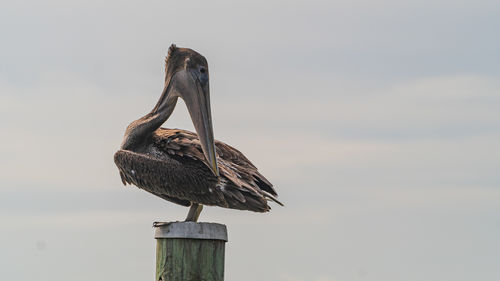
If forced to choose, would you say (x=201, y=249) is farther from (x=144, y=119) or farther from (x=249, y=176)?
(x=144, y=119)

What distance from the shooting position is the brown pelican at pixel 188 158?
7773 millimetres

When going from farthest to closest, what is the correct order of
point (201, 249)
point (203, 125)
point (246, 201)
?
point (203, 125)
point (246, 201)
point (201, 249)

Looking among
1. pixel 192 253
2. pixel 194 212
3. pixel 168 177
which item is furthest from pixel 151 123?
pixel 192 253

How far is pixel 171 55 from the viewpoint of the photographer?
8.59m

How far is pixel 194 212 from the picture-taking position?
8.06 m

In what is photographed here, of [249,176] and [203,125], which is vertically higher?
[203,125]

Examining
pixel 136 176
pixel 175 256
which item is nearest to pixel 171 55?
pixel 136 176

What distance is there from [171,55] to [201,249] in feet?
10.1

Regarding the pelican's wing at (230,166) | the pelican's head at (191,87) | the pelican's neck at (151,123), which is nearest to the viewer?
the pelican's wing at (230,166)

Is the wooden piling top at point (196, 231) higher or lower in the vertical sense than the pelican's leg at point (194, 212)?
lower

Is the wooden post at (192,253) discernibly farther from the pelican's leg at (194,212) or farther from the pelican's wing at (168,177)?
the pelican's leg at (194,212)

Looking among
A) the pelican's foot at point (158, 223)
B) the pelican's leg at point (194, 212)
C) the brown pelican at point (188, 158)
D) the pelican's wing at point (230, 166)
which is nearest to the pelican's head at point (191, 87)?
the brown pelican at point (188, 158)

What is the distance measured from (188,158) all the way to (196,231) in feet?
6.79

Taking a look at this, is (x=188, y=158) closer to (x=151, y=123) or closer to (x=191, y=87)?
(x=151, y=123)
